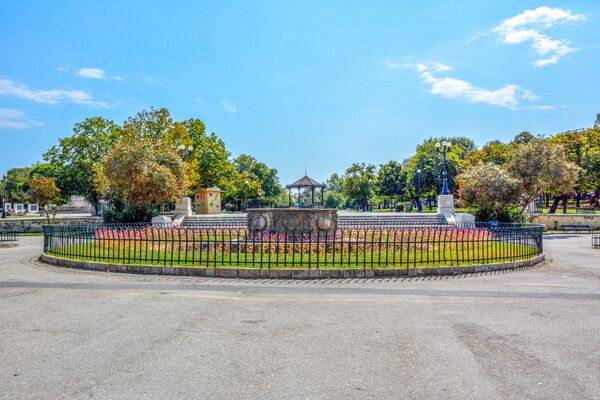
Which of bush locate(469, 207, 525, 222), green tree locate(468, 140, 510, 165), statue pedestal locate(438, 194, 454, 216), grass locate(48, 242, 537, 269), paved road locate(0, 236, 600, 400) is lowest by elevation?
paved road locate(0, 236, 600, 400)

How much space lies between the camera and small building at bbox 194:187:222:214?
120 feet

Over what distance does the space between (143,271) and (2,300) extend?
3.76m

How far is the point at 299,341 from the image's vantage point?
233 inches

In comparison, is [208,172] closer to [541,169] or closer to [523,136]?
[541,169]

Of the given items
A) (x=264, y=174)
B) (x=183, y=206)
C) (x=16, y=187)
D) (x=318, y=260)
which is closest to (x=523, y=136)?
(x=264, y=174)

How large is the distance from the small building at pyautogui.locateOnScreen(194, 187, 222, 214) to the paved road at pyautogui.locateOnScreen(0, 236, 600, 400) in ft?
87.0

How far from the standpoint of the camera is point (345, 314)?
737 centimetres

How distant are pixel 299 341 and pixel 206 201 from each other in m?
31.6

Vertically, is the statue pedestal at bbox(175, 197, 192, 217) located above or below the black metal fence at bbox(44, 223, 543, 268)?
above

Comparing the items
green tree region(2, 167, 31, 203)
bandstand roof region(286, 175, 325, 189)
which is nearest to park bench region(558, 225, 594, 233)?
bandstand roof region(286, 175, 325, 189)

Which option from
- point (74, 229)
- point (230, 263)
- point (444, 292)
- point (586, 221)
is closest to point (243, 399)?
point (444, 292)

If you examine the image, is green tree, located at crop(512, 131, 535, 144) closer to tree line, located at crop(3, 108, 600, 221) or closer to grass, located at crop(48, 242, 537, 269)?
tree line, located at crop(3, 108, 600, 221)

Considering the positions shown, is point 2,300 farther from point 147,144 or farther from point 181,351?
point 147,144

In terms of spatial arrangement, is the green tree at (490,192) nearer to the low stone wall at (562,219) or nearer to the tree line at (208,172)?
the tree line at (208,172)
